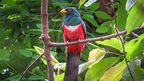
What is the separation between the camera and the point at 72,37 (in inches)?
76.8

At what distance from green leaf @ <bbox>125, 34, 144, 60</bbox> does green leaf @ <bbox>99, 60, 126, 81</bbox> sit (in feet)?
0.30

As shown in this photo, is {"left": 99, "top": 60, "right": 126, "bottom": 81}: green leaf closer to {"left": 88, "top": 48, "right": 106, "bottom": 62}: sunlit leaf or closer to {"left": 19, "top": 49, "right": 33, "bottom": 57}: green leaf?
{"left": 88, "top": 48, "right": 106, "bottom": 62}: sunlit leaf

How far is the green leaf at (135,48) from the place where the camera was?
956mm

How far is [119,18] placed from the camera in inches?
41.1

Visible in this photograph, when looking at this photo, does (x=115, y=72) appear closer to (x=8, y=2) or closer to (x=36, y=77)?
(x=36, y=77)

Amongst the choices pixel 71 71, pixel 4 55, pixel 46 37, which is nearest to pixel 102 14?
pixel 4 55

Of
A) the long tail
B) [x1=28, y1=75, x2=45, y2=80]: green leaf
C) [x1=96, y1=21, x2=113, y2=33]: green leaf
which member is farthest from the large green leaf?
the long tail

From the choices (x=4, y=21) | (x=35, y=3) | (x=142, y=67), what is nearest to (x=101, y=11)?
(x=35, y=3)

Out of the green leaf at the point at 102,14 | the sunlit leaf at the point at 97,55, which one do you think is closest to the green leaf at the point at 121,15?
the sunlit leaf at the point at 97,55

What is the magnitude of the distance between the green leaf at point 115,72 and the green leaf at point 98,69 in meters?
0.02

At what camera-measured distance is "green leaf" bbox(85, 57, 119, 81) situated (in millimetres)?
1103

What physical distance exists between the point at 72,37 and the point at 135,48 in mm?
978

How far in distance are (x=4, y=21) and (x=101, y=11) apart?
0.69m

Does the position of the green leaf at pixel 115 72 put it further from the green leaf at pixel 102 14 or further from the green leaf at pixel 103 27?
the green leaf at pixel 102 14
